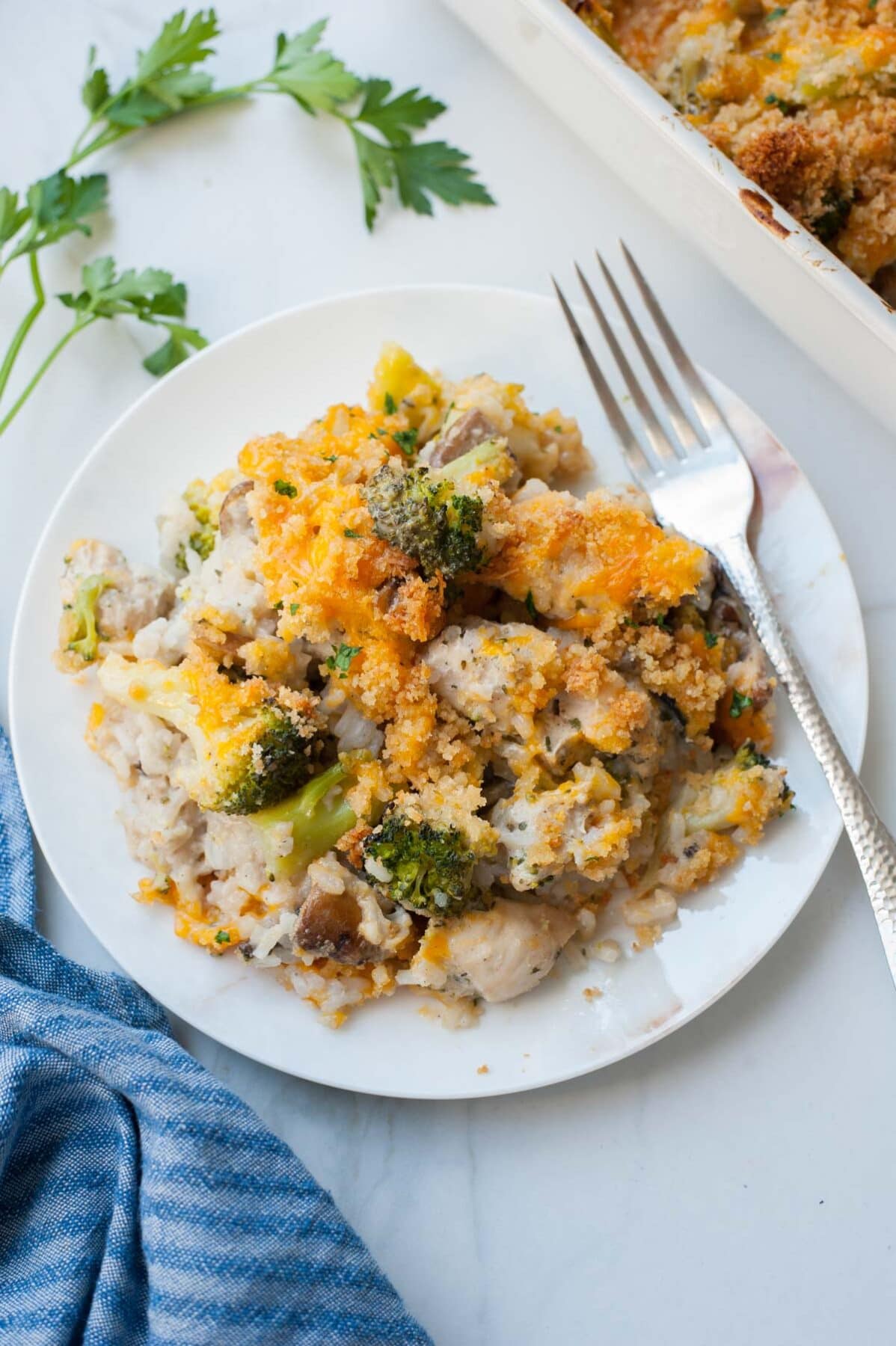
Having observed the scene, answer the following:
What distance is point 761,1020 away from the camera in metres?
2.89

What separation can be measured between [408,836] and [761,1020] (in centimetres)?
107

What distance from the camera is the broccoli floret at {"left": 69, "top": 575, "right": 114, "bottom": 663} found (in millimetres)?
2773

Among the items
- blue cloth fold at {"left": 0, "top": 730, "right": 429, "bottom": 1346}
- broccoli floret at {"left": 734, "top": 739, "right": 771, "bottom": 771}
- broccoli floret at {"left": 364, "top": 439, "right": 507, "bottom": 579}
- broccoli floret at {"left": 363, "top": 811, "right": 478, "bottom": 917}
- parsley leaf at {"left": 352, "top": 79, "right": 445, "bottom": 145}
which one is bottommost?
blue cloth fold at {"left": 0, "top": 730, "right": 429, "bottom": 1346}

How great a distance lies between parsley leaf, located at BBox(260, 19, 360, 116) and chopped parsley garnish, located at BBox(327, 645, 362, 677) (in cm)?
172

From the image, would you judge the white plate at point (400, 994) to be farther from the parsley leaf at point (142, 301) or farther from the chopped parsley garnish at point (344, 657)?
the chopped parsley garnish at point (344, 657)

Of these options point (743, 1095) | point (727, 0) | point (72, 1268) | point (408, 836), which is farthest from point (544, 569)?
point (72, 1268)

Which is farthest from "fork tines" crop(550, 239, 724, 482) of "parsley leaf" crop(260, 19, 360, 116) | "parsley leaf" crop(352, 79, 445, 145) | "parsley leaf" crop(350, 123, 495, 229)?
"parsley leaf" crop(260, 19, 360, 116)

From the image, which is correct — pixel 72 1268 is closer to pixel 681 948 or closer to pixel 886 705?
pixel 681 948

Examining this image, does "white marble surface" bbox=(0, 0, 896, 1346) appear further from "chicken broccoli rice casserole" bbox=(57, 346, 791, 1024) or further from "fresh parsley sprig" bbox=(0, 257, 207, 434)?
"fresh parsley sprig" bbox=(0, 257, 207, 434)

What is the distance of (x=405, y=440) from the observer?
2785mm

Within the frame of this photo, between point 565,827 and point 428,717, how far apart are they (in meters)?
0.36

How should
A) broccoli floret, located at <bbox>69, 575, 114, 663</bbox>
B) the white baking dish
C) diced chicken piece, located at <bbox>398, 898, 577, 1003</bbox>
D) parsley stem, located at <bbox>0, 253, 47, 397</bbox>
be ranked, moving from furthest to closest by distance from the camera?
parsley stem, located at <bbox>0, 253, 47, 397</bbox> → broccoli floret, located at <bbox>69, 575, 114, 663</bbox> → the white baking dish → diced chicken piece, located at <bbox>398, 898, 577, 1003</bbox>

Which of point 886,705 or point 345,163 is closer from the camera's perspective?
point 886,705

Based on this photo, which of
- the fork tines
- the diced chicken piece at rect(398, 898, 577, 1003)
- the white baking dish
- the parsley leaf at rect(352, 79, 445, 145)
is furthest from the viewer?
the parsley leaf at rect(352, 79, 445, 145)
